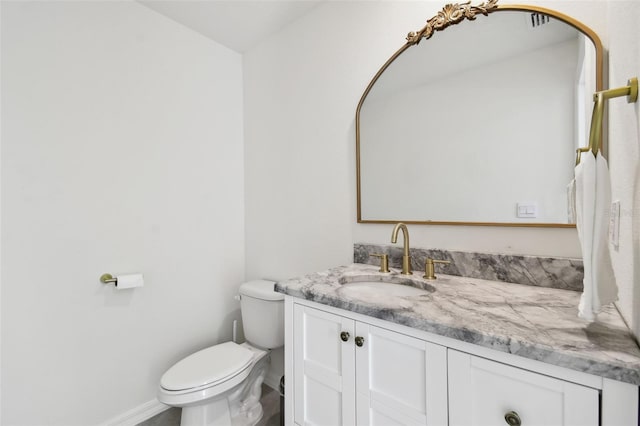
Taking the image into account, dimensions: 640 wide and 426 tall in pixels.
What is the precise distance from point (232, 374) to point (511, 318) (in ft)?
4.11

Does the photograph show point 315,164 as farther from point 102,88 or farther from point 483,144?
point 102,88

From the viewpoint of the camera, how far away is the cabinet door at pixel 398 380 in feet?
2.35

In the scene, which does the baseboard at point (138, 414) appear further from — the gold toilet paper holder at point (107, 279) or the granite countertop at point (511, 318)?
the granite countertop at point (511, 318)

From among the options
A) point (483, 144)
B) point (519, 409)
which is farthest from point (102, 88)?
point (519, 409)

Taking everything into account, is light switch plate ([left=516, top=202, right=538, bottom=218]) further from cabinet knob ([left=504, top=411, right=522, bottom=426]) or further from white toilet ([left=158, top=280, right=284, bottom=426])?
white toilet ([left=158, top=280, right=284, bottom=426])

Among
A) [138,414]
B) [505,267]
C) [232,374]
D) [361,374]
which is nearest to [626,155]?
[505,267]

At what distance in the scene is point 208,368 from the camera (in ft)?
4.64

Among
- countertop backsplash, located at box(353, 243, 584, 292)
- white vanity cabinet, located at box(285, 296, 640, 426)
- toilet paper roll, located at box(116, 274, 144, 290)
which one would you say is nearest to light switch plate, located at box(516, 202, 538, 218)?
countertop backsplash, located at box(353, 243, 584, 292)

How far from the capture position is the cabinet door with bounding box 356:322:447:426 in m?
0.71

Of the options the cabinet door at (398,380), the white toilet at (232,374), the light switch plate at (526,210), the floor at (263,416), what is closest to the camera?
the cabinet door at (398,380)

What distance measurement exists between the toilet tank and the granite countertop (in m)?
0.64

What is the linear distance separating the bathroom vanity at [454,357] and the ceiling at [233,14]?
5.28ft

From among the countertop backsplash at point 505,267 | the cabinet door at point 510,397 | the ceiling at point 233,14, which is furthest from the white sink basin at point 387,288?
the ceiling at point 233,14

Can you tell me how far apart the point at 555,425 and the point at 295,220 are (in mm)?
1441
